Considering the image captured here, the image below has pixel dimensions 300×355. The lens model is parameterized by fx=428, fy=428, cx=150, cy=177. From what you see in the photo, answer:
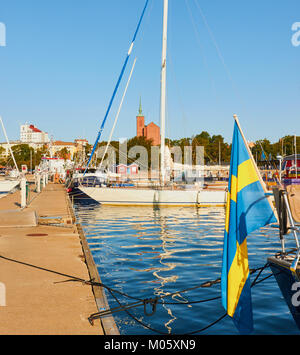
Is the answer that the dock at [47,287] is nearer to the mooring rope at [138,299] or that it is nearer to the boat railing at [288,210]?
the mooring rope at [138,299]

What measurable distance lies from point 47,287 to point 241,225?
4543 millimetres

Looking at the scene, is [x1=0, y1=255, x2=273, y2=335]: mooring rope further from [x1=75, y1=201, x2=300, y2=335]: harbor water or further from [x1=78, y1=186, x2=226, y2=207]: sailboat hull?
[x1=78, y1=186, x2=226, y2=207]: sailboat hull

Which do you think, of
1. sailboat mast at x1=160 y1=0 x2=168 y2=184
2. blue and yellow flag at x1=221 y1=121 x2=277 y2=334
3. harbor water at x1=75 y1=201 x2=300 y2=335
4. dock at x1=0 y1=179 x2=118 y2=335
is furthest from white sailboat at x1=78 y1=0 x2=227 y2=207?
blue and yellow flag at x1=221 y1=121 x2=277 y2=334

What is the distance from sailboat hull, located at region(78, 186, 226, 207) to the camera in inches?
1328

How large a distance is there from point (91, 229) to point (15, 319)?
1642cm

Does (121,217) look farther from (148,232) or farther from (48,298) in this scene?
(48,298)

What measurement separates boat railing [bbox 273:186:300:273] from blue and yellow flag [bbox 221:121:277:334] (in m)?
0.62

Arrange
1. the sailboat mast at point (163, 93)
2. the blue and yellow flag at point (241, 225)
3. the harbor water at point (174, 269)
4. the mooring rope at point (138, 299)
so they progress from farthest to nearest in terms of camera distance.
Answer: the sailboat mast at point (163, 93) < the harbor water at point (174, 269) < the mooring rope at point (138, 299) < the blue and yellow flag at point (241, 225)

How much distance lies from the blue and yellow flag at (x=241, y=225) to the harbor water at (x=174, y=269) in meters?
1.23

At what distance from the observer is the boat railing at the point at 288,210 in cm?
634

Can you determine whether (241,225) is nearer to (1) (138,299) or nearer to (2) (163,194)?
(1) (138,299)

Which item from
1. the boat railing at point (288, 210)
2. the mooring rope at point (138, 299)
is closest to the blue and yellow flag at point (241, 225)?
the boat railing at point (288, 210)

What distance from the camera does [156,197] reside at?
3372 cm
